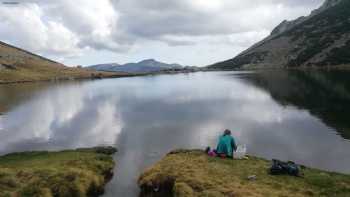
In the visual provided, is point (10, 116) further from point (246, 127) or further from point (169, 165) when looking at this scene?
point (169, 165)

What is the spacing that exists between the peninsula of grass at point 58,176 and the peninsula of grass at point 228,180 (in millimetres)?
5144

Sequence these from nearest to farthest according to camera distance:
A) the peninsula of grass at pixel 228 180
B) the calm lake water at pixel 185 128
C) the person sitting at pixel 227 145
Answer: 1. the peninsula of grass at pixel 228 180
2. the person sitting at pixel 227 145
3. the calm lake water at pixel 185 128

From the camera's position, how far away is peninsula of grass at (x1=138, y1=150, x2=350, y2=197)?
26.8 m

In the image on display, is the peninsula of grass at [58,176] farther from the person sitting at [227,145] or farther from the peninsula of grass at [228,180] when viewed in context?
the person sitting at [227,145]

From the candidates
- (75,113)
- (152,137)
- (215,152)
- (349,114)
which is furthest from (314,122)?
(75,113)

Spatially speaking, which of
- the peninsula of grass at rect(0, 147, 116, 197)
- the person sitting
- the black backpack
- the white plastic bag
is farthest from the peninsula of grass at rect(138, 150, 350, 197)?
the peninsula of grass at rect(0, 147, 116, 197)

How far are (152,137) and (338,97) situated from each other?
207 feet

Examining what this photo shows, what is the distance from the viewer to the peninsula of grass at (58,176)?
30714mm

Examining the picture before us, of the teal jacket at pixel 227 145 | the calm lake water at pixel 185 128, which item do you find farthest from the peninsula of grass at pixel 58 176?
the teal jacket at pixel 227 145

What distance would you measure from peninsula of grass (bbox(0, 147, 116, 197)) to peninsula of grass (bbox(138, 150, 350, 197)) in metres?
5.14

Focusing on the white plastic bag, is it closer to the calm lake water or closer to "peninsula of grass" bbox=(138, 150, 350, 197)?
"peninsula of grass" bbox=(138, 150, 350, 197)

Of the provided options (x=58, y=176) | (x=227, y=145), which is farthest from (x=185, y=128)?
(x=58, y=176)

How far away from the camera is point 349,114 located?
74.6 m

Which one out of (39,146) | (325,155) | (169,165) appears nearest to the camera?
(169,165)
